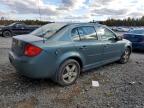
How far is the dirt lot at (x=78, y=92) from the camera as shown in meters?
4.06

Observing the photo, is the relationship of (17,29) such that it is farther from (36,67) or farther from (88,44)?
(36,67)

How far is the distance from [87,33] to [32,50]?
1836mm

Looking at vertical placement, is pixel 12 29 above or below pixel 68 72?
above

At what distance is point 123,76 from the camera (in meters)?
5.94

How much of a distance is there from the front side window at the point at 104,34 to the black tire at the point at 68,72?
1.37 metres

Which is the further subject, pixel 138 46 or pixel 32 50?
pixel 138 46

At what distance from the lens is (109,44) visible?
6328mm

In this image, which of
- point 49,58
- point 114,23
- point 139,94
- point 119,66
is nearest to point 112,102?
point 139,94

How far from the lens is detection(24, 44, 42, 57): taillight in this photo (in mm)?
4395

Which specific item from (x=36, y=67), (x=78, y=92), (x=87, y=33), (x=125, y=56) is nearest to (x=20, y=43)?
(x=36, y=67)

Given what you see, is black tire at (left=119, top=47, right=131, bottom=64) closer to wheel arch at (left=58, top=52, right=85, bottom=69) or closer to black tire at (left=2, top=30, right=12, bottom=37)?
wheel arch at (left=58, top=52, right=85, bottom=69)

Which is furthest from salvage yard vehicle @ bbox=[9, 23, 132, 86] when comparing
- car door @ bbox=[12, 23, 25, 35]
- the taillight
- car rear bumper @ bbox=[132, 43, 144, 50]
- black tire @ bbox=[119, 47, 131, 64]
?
car door @ bbox=[12, 23, 25, 35]

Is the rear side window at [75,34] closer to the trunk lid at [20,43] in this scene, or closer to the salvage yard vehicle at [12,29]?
the trunk lid at [20,43]

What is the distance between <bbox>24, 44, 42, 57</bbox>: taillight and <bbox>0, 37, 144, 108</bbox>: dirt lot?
876 millimetres
